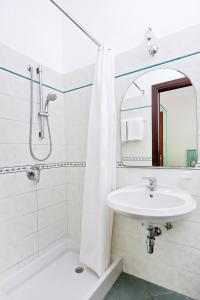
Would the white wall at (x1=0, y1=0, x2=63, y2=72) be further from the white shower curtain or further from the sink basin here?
the sink basin

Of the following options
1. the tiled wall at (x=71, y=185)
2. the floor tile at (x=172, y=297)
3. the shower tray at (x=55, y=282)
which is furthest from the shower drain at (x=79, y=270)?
the floor tile at (x=172, y=297)

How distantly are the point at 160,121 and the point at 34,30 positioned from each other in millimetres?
1386

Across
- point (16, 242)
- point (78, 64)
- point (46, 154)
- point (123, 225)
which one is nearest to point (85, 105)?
point (78, 64)

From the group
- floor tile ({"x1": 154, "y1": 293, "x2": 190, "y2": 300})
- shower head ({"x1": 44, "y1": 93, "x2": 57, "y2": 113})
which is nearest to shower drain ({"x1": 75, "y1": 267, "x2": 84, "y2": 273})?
floor tile ({"x1": 154, "y1": 293, "x2": 190, "y2": 300})

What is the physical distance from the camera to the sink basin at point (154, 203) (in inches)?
36.3

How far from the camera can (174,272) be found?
1.33 metres

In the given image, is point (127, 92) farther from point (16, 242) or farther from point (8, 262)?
point (8, 262)

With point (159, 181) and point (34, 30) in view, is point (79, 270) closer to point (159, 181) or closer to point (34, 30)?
point (159, 181)

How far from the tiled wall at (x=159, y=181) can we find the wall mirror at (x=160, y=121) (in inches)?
2.4

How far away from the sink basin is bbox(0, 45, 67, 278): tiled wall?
0.74m

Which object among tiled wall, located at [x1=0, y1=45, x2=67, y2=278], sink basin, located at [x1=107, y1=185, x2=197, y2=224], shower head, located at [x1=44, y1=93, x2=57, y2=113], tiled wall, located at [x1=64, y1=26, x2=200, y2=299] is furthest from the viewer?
shower head, located at [x1=44, y1=93, x2=57, y2=113]

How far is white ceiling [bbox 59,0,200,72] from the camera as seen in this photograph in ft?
4.20

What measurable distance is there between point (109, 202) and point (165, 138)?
638 millimetres

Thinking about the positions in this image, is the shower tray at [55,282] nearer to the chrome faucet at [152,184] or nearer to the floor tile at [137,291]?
the floor tile at [137,291]
